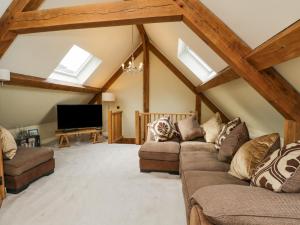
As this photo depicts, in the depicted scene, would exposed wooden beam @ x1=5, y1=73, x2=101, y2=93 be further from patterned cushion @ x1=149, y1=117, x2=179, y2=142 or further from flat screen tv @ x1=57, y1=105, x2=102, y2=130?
patterned cushion @ x1=149, y1=117, x2=179, y2=142

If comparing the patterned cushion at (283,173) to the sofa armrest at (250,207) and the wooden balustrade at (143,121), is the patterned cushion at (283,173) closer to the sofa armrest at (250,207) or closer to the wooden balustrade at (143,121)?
the sofa armrest at (250,207)

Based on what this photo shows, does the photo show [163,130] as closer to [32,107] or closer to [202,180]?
[202,180]

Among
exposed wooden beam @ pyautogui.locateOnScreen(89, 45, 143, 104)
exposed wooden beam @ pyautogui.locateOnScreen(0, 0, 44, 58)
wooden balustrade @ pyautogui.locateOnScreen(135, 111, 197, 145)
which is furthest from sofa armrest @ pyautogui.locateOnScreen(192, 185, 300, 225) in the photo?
exposed wooden beam @ pyautogui.locateOnScreen(89, 45, 143, 104)

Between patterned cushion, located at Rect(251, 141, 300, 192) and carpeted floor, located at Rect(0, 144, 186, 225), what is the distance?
987 millimetres

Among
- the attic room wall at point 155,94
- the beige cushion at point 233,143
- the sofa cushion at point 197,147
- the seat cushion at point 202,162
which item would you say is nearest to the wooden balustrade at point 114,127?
the attic room wall at point 155,94

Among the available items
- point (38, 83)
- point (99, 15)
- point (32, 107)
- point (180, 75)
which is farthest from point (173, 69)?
point (99, 15)

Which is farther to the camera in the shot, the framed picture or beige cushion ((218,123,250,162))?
the framed picture

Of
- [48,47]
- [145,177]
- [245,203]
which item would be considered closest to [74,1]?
[48,47]

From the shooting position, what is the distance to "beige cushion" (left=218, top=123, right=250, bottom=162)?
7.32ft

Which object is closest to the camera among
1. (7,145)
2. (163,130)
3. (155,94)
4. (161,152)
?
(7,145)

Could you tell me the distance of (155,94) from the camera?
19.2ft

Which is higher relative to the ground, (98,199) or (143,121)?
(143,121)

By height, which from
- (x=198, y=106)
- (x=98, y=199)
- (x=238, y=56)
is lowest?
(x=98, y=199)

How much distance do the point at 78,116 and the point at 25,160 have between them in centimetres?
241
